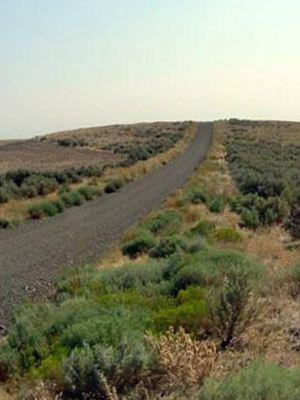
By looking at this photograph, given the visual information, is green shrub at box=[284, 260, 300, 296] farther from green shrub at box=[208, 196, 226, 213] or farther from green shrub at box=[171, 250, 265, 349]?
green shrub at box=[208, 196, 226, 213]

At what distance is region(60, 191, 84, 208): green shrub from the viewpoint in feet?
111

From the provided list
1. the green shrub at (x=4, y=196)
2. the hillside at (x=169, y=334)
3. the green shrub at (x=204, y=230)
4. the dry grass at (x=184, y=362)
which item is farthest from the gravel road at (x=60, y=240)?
the dry grass at (x=184, y=362)

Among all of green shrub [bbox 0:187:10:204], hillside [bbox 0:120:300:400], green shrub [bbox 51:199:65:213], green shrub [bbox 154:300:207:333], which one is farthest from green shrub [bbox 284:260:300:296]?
green shrub [bbox 0:187:10:204]

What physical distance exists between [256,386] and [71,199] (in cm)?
2829

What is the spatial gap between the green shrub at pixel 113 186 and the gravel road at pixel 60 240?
1151 millimetres

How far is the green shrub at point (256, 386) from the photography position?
6105mm

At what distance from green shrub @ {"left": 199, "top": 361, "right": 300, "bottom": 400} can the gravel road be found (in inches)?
287

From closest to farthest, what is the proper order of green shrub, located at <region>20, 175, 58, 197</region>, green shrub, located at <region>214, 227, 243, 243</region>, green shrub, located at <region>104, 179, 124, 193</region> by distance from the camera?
green shrub, located at <region>214, 227, 243, 243</region> → green shrub, located at <region>20, 175, 58, 197</region> → green shrub, located at <region>104, 179, 124, 193</region>

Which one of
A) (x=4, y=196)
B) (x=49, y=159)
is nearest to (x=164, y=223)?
(x=4, y=196)

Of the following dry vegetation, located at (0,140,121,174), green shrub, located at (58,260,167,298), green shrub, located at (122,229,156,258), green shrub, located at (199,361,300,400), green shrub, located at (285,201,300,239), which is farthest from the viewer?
dry vegetation, located at (0,140,121,174)

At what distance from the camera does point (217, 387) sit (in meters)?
6.31

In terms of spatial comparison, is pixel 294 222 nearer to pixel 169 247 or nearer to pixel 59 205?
pixel 169 247

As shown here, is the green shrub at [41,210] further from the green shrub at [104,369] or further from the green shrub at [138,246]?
the green shrub at [104,369]

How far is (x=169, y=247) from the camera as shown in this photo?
1670 cm
